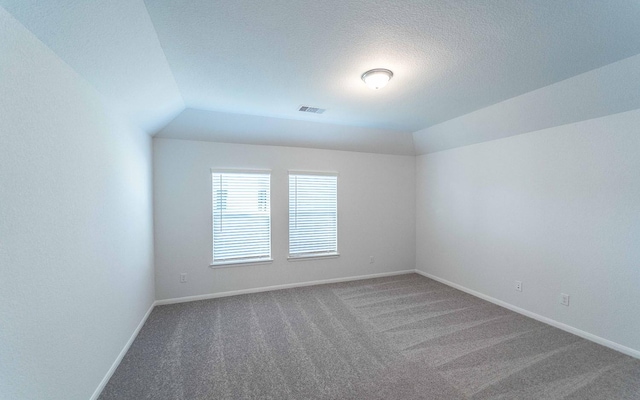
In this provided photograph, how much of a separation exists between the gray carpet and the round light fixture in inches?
101

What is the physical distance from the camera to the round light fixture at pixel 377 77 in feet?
7.52

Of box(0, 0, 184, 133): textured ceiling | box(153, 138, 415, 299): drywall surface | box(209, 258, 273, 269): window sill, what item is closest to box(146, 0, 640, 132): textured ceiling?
box(0, 0, 184, 133): textured ceiling

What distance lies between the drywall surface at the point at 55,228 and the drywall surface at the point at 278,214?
4.04 feet

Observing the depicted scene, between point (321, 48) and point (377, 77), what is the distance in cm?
61

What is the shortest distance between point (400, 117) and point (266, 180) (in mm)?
2249

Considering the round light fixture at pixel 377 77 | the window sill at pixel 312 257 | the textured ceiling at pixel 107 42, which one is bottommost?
the window sill at pixel 312 257

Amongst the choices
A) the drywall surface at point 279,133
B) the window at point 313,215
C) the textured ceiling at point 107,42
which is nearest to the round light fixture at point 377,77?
the drywall surface at point 279,133

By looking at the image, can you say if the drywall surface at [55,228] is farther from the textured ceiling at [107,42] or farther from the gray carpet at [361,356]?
the gray carpet at [361,356]

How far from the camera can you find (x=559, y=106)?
272 centimetres

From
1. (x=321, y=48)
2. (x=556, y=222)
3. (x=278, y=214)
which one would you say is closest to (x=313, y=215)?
(x=278, y=214)

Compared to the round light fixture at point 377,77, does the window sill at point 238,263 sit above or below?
below

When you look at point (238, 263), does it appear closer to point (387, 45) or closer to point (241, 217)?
A: point (241, 217)

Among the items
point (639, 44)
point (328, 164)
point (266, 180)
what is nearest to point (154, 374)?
point (266, 180)

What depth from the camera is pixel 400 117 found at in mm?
3701
